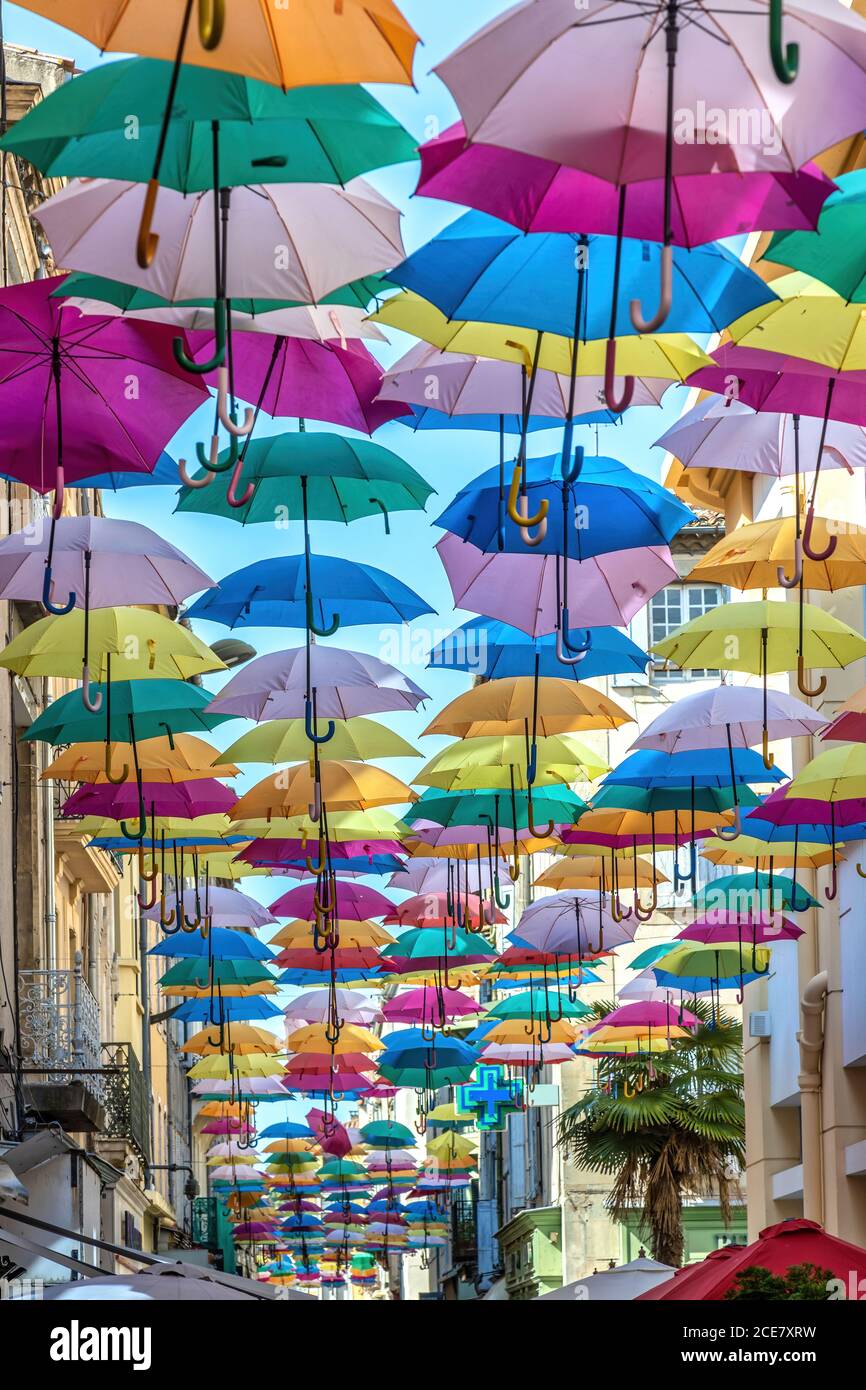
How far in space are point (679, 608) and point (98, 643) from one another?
25.2 m

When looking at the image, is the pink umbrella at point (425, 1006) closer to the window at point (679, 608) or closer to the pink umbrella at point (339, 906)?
the pink umbrella at point (339, 906)

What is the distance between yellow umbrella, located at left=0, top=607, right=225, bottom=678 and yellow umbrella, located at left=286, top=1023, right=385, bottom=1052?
1616 centimetres

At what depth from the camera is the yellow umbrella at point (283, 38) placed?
6.72 meters

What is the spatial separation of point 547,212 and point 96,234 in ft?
7.00

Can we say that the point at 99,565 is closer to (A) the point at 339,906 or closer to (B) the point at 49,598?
(B) the point at 49,598

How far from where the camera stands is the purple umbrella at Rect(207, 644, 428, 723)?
46.8 ft

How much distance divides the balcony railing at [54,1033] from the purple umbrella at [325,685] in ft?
21.2

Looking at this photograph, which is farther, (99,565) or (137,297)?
(99,565)

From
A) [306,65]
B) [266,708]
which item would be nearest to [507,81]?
[306,65]

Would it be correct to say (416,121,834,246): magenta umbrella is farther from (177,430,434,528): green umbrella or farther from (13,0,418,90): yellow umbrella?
(177,430,434,528): green umbrella

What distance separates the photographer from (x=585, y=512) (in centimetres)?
1197

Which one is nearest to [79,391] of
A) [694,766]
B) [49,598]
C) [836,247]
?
[49,598]

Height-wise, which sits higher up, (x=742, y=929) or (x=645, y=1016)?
(x=742, y=929)

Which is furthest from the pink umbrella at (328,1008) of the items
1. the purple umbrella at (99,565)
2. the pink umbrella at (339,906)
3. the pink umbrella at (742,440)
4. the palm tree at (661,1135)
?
the pink umbrella at (742,440)
